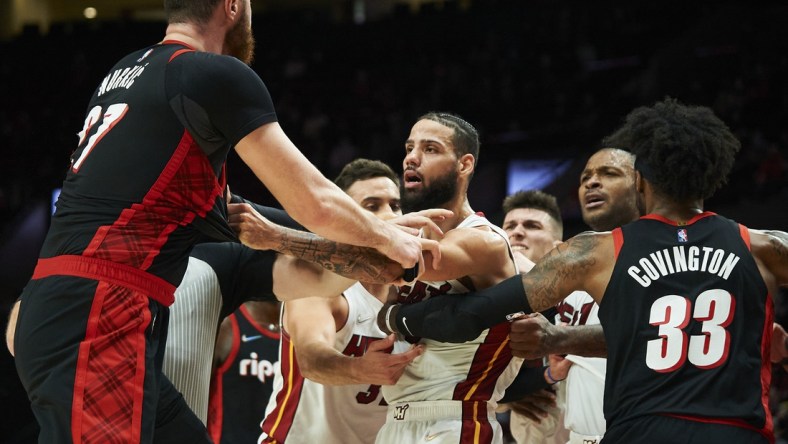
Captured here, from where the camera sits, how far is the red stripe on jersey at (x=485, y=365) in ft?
15.5

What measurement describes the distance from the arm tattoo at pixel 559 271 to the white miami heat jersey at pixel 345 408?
1.53 meters

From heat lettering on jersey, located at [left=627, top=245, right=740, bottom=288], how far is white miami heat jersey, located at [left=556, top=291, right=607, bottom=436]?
2.05m

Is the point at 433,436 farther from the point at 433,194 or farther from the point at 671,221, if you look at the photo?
the point at 671,221

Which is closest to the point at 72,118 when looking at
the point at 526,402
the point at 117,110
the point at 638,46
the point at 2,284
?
the point at 2,284

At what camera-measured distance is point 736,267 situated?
3.57 metres

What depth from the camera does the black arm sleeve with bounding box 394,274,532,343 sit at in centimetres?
402

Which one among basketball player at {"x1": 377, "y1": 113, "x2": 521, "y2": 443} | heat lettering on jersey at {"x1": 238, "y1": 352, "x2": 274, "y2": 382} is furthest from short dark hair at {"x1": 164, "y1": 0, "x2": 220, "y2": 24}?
heat lettering on jersey at {"x1": 238, "y1": 352, "x2": 274, "y2": 382}

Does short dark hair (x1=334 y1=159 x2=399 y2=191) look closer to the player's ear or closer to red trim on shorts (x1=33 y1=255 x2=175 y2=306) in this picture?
the player's ear

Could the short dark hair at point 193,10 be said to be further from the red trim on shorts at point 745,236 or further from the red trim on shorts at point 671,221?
the red trim on shorts at point 745,236

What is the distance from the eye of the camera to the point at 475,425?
15.2 feet

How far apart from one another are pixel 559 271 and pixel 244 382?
321cm

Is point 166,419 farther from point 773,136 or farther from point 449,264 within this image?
point 773,136

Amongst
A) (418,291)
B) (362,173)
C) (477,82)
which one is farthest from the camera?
(477,82)

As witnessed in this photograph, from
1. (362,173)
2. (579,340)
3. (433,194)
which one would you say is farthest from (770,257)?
(362,173)
